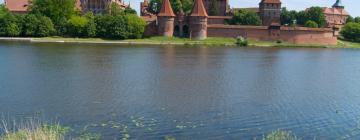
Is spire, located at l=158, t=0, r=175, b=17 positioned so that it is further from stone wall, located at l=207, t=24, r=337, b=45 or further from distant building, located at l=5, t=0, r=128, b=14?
distant building, located at l=5, t=0, r=128, b=14

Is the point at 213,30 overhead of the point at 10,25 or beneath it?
beneath

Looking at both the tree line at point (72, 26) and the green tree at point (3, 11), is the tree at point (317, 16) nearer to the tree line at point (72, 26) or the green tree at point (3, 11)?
the tree line at point (72, 26)

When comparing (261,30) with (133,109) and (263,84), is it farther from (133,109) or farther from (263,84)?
(133,109)

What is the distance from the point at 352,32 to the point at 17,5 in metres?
52.7

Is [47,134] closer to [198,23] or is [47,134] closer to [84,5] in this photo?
[198,23]

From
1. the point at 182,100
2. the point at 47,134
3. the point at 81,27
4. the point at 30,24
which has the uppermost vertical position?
the point at 30,24

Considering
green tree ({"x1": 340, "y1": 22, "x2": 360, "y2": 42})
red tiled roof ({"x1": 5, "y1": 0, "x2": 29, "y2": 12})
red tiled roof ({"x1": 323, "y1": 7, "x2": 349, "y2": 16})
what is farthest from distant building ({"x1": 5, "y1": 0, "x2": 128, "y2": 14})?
red tiled roof ({"x1": 323, "y1": 7, "x2": 349, "y2": 16})

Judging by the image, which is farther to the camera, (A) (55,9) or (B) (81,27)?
(A) (55,9)

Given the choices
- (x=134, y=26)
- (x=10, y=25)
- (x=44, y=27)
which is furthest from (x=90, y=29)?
(x=10, y=25)

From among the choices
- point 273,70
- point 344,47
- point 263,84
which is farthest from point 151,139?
point 344,47

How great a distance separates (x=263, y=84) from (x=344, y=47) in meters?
45.8

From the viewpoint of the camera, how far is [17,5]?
77812 mm

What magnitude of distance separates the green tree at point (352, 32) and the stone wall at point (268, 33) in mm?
6768

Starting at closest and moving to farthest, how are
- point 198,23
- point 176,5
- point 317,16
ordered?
point 198,23 → point 317,16 → point 176,5
